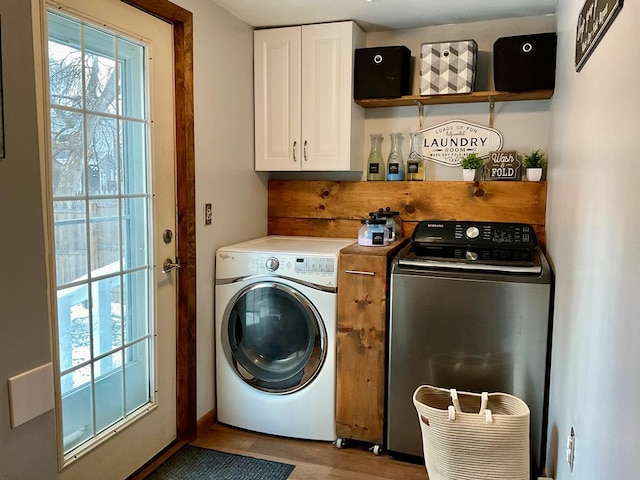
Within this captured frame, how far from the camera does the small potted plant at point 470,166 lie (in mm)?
2885

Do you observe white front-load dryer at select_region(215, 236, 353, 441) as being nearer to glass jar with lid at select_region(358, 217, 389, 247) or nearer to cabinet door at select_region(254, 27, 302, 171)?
glass jar with lid at select_region(358, 217, 389, 247)

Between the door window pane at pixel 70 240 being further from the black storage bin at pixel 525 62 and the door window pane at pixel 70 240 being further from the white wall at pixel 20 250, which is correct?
the black storage bin at pixel 525 62

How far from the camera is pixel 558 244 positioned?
2186 mm

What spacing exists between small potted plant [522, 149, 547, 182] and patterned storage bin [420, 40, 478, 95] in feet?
1.62

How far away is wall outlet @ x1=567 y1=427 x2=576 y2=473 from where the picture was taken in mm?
1627

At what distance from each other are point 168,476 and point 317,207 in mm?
1696

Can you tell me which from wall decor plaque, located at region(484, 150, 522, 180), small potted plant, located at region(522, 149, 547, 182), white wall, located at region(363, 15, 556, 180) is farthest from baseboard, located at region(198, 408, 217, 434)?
small potted plant, located at region(522, 149, 547, 182)

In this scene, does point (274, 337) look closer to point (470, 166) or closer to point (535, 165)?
point (470, 166)

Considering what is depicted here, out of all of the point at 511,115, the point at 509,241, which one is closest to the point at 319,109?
the point at 511,115

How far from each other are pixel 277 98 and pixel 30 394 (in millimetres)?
2305

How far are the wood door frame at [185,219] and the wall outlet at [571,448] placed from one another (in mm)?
1678

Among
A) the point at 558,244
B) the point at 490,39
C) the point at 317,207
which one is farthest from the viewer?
the point at 317,207

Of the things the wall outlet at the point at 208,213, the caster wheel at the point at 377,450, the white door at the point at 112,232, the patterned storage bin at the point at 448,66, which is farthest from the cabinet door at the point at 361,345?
the patterned storage bin at the point at 448,66

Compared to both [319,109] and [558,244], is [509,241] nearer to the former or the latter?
[558,244]
